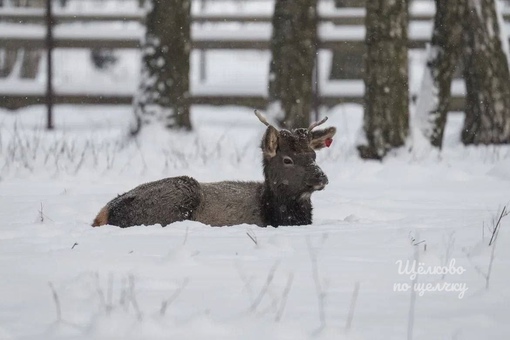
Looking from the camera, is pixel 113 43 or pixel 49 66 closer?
pixel 49 66

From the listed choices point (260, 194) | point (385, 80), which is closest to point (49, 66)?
point (385, 80)

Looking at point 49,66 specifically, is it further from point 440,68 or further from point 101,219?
point 101,219

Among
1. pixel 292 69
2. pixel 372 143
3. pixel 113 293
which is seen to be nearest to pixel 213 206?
pixel 113 293

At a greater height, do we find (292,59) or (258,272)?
(292,59)

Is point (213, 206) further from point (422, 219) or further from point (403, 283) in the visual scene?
point (403, 283)

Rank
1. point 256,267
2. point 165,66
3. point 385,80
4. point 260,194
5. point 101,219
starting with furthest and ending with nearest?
1. point 165,66
2. point 385,80
3. point 260,194
4. point 101,219
5. point 256,267

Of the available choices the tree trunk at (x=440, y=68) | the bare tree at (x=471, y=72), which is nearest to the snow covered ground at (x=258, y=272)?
the tree trunk at (x=440, y=68)

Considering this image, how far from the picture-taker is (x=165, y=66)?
1291 centimetres

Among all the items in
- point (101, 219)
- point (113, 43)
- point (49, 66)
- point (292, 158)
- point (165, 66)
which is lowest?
point (49, 66)

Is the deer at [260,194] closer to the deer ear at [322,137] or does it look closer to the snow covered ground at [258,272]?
the deer ear at [322,137]

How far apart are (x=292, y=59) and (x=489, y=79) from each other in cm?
270

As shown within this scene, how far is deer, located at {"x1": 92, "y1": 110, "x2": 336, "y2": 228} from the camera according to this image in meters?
6.86

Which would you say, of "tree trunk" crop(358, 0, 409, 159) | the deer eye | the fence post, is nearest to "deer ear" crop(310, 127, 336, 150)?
the deer eye

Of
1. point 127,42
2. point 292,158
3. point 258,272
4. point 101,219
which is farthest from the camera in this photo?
point 127,42
